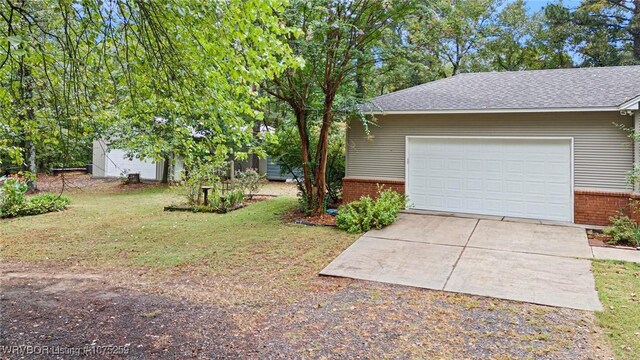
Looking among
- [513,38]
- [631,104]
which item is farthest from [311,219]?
[513,38]

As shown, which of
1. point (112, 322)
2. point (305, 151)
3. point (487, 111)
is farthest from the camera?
point (305, 151)

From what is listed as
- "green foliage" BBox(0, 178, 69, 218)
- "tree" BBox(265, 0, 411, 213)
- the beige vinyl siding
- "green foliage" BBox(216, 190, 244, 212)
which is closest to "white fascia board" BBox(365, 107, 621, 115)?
the beige vinyl siding

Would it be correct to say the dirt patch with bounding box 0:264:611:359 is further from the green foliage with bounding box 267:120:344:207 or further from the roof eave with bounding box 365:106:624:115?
the green foliage with bounding box 267:120:344:207

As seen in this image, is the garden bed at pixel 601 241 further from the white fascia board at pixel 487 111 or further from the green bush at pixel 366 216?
the green bush at pixel 366 216

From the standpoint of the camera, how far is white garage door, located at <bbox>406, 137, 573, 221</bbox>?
9180 mm

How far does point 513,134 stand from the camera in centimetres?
945

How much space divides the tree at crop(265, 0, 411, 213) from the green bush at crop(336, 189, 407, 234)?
127 cm

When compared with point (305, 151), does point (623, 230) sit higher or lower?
lower

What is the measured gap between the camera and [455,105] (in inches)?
390

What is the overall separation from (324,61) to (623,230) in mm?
6802

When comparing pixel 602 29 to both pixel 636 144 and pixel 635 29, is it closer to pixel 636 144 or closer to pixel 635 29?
pixel 635 29

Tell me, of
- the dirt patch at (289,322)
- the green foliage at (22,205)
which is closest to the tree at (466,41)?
the dirt patch at (289,322)

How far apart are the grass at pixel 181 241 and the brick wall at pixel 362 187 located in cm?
180

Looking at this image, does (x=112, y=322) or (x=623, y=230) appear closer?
(x=112, y=322)
